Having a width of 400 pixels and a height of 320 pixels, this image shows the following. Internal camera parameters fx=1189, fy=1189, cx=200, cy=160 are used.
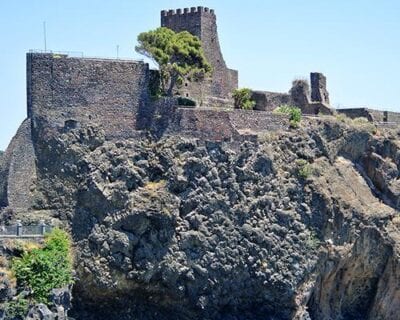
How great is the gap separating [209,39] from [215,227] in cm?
1342

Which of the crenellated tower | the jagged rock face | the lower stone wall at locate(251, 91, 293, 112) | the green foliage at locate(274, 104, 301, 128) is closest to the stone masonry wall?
the jagged rock face

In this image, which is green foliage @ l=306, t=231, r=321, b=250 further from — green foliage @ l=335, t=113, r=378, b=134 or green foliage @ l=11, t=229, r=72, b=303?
green foliage @ l=11, t=229, r=72, b=303

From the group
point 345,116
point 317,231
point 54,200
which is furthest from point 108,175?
point 345,116

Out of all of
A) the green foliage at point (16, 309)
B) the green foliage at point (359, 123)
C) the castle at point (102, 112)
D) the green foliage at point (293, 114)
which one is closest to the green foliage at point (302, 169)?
the castle at point (102, 112)

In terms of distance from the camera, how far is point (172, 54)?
216 feet

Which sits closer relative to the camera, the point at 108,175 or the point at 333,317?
the point at 108,175

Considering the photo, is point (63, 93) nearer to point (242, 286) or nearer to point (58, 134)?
point (58, 134)

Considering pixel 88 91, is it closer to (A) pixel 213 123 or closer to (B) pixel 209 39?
(A) pixel 213 123

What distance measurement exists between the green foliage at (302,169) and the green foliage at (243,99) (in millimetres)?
5409

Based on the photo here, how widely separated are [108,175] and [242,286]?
9206mm

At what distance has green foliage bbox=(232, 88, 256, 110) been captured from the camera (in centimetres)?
6994

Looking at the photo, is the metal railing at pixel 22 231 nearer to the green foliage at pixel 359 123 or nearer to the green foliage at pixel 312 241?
the green foliage at pixel 312 241

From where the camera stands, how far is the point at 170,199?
2422 inches

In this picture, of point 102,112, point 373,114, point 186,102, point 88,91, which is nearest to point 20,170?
point 102,112
